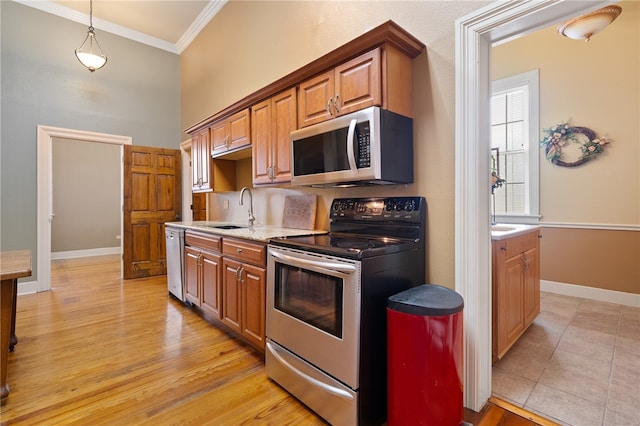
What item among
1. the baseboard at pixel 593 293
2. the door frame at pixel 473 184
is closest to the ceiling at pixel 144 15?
the door frame at pixel 473 184

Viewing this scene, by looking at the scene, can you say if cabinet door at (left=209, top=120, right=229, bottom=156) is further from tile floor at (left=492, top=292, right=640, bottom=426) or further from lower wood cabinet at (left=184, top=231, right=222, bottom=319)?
tile floor at (left=492, top=292, right=640, bottom=426)

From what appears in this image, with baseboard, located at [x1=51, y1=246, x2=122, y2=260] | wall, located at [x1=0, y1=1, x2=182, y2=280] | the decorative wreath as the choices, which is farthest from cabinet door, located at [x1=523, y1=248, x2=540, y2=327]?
baseboard, located at [x1=51, y1=246, x2=122, y2=260]

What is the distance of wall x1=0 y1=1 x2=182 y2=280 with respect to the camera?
13.0 ft

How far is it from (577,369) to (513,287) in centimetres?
62

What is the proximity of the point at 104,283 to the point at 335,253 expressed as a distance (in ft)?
14.6

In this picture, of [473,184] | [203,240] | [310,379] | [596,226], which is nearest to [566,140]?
[596,226]

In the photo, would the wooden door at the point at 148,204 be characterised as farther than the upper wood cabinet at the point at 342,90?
Yes

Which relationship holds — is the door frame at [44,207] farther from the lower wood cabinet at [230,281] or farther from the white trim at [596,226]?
the white trim at [596,226]

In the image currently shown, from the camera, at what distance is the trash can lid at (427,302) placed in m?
1.33

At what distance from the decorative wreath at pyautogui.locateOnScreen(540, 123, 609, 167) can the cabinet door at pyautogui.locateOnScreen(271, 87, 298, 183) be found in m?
3.37

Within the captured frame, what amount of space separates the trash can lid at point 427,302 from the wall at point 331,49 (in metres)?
0.30

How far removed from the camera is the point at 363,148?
1.79 m

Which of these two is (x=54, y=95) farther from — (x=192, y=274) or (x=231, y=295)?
(x=231, y=295)

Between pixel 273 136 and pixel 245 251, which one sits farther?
pixel 273 136
